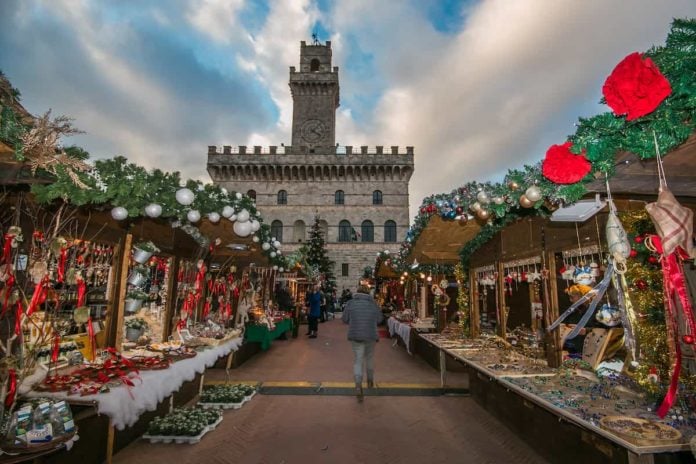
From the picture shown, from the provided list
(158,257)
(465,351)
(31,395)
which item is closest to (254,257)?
(158,257)

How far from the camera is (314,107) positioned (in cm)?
3045

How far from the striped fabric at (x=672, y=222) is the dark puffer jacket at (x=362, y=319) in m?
3.81

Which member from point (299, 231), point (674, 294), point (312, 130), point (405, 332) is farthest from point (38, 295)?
A: point (312, 130)

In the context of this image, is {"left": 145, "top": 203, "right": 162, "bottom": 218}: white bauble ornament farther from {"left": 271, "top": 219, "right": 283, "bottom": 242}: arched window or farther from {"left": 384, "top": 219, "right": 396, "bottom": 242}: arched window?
{"left": 384, "top": 219, "right": 396, "bottom": 242}: arched window

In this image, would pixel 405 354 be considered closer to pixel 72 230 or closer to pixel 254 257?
pixel 254 257

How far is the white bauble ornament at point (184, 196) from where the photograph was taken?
4.13 meters

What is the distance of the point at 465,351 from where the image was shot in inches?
227

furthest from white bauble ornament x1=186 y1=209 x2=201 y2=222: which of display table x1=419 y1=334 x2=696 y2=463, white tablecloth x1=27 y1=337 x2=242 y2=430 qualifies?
display table x1=419 y1=334 x2=696 y2=463

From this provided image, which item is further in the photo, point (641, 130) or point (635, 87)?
point (641, 130)

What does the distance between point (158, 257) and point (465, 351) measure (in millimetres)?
5324

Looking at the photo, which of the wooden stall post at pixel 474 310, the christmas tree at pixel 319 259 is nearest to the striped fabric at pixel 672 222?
the wooden stall post at pixel 474 310

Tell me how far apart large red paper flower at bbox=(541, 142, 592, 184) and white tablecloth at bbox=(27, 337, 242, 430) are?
4.05m

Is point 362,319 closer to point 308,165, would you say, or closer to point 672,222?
point 672,222

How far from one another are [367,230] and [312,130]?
33.0 feet
